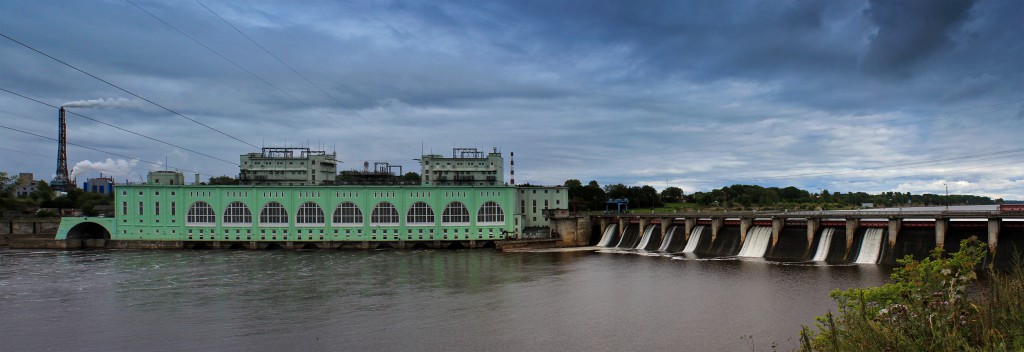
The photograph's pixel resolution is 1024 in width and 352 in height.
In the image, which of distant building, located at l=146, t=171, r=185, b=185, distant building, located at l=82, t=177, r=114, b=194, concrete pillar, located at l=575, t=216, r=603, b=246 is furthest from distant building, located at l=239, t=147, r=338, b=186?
distant building, located at l=82, t=177, r=114, b=194

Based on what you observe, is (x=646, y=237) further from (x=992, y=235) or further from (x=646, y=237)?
(x=992, y=235)

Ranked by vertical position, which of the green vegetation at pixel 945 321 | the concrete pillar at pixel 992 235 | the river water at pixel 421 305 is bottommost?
the river water at pixel 421 305

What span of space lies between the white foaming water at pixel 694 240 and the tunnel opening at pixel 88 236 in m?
50.5

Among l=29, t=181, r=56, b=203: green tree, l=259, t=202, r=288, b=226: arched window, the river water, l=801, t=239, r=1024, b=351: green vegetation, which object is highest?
l=29, t=181, r=56, b=203: green tree

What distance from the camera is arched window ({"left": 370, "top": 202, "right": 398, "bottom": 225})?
52.9m

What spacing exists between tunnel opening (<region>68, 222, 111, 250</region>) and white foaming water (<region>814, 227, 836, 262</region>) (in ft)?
190

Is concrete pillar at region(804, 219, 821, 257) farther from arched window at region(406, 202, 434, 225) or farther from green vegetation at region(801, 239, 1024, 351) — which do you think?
green vegetation at region(801, 239, 1024, 351)

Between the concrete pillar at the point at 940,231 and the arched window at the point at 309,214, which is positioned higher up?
the arched window at the point at 309,214

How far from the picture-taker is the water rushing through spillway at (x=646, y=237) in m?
47.8

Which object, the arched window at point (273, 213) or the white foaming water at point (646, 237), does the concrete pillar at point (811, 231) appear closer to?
the white foaming water at point (646, 237)

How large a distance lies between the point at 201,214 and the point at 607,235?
35928mm

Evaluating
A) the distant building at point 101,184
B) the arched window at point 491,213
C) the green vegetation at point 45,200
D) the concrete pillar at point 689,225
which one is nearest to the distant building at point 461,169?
the arched window at point 491,213

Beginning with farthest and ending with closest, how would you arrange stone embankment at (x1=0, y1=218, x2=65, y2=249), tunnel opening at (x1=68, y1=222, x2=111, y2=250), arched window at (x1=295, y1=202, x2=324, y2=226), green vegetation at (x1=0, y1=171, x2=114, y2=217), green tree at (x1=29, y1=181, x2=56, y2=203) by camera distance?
1. green tree at (x1=29, y1=181, x2=56, y2=203)
2. green vegetation at (x1=0, y1=171, x2=114, y2=217)
3. stone embankment at (x1=0, y1=218, x2=65, y2=249)
4. tunnel opening at (x1=68, y1=222, x2=111, y2=250)
5. arched window at (x1=295, y1=202, x2=324, y2=226)

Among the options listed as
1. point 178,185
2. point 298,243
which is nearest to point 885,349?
point 298,243
